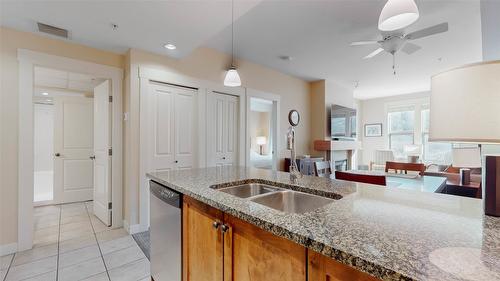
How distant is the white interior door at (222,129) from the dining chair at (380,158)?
514 cm

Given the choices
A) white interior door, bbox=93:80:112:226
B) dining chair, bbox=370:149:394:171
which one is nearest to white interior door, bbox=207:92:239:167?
white interior door, bbox=93:80:112:226

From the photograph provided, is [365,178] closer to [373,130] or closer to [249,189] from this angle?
[249,189]

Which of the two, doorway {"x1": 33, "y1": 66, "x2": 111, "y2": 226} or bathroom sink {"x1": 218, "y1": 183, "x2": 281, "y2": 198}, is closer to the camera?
bathroom sink {"x1": 218, "y1": 183, "x2": 281, "y2": 198}

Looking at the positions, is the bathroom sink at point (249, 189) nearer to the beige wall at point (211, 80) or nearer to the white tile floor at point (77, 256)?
the white tile floor at point (77, 256)

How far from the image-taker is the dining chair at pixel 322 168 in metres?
2.29

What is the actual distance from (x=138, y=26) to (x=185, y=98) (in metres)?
1.16

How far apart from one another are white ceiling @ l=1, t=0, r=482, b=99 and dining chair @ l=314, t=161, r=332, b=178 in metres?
1.57

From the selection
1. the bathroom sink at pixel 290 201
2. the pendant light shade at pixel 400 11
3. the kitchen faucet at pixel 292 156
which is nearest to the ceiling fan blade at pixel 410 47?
the pendant light shade at pixel 400 11

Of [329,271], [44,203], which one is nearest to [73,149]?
[44,203]

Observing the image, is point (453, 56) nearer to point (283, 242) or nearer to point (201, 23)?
point (201, 23)

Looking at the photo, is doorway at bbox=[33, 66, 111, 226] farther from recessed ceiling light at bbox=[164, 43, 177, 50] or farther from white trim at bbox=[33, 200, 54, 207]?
recessed ceiling light at bbox=[164, 43, 177, 50]

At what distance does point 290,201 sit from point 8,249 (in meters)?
2.93

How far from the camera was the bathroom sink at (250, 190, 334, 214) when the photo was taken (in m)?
1.34

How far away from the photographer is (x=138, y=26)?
2311 millimetres
